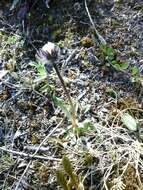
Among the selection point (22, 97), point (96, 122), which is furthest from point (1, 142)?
point (96, 122)

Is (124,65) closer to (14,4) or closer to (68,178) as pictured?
(68,178)

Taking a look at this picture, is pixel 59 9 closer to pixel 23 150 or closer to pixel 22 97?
pixel 22 97

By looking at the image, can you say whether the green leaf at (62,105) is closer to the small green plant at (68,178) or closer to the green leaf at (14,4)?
the small green plant at (68,178)

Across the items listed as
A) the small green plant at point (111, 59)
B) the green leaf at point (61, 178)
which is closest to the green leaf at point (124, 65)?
the small green plant at point (111, 59)

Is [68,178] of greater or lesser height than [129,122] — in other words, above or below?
below

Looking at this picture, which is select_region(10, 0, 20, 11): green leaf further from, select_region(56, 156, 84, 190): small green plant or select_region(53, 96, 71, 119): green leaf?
select_region(56, 156, 84, 190): small green plant

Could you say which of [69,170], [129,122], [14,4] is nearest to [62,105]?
[129,122]
